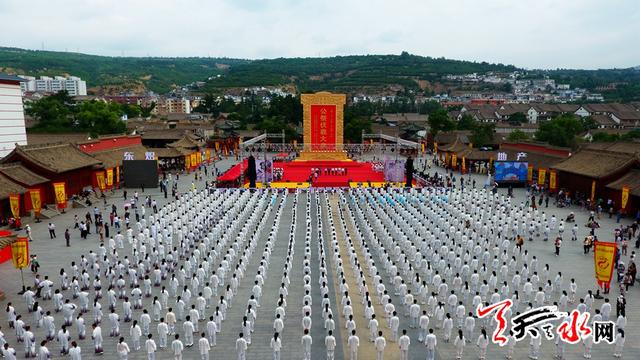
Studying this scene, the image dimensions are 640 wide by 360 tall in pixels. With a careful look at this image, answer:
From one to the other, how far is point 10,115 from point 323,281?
2632 cm

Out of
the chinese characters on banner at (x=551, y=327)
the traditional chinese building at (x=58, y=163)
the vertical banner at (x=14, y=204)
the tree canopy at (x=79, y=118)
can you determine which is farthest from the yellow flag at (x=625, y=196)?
the tree canopy at (x=79, y=118)

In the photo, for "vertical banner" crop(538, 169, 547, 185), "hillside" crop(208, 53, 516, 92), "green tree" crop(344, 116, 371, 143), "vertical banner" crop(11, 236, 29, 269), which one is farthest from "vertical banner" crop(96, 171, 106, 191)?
"hillside" crop(208, 53, 516, 92)

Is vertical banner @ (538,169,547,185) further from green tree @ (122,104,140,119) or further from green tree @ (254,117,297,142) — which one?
green tree @ (122,104,140,119)

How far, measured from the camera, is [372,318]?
9.87 meters

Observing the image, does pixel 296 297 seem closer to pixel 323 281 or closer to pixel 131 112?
pixel 323 281

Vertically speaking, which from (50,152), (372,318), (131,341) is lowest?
(131,341)

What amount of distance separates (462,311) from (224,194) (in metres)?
16.2

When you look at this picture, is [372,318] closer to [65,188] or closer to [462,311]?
[462,311]

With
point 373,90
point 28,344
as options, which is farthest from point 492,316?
point 373,90

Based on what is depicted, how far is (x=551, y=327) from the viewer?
32.8 feet

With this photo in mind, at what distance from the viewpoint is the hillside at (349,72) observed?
448ft

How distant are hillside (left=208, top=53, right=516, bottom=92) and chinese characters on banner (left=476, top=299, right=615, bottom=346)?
12408cm

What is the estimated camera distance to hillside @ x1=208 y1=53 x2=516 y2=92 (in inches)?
5379

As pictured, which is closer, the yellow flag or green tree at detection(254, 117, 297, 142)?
the yellow flag
